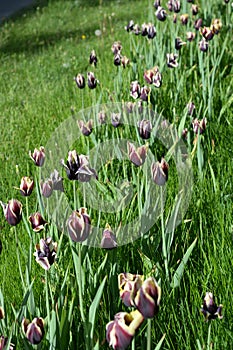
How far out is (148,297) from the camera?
0.91 metres

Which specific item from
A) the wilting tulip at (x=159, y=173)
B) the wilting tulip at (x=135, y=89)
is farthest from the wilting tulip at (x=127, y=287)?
the wilting tulip at (x=135, y=89)

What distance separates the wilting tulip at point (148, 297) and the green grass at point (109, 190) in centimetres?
38

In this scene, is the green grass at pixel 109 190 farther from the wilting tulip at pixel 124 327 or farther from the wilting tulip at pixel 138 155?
the wilting tulip at pixel 124 327

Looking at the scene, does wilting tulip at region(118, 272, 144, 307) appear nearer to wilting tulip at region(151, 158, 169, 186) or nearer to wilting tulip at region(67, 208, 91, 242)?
wilting tulip at region(67, 208, 91, 242)

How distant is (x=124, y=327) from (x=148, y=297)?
66 millimetres

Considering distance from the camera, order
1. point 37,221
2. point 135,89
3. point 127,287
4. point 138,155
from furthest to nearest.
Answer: point 135,89 < point 138,155 < point 37,221 < point 127,287

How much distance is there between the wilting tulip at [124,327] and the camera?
36.4 inches

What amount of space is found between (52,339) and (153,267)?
42 cm

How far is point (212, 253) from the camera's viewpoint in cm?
184

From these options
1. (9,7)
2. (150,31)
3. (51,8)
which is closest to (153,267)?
(150,31)

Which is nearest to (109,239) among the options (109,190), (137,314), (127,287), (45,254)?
(45,254)

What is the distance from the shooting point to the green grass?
4.90ft

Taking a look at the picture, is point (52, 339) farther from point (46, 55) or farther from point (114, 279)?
point (46, 55)

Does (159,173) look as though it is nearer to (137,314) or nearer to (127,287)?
(127,287)
